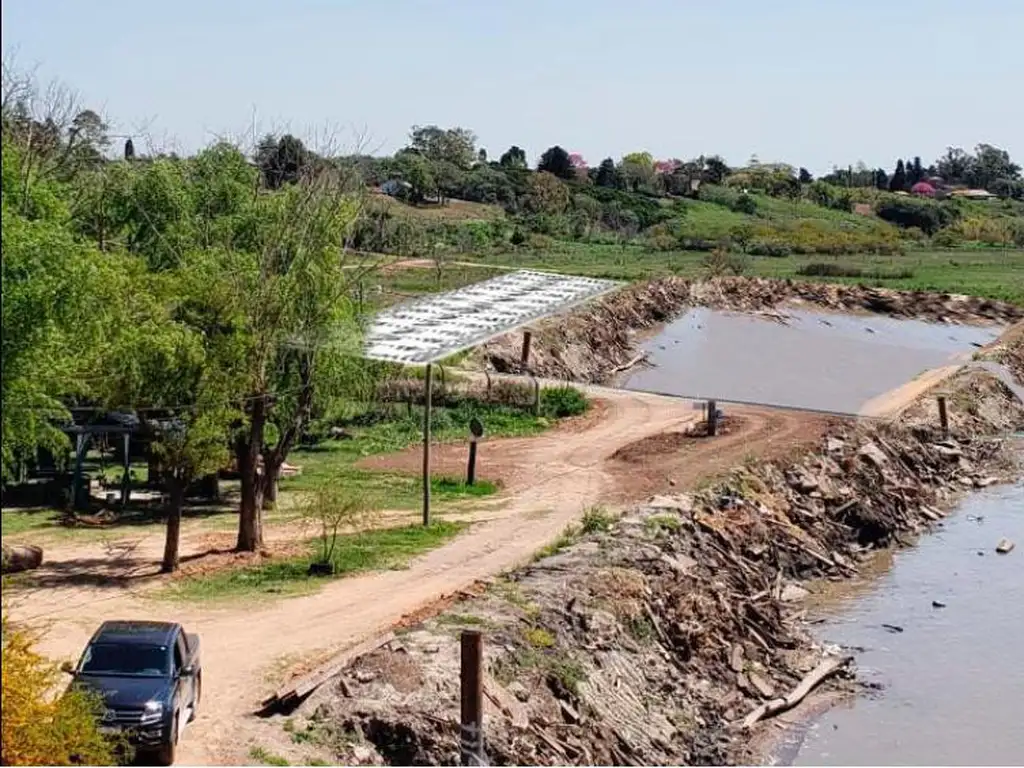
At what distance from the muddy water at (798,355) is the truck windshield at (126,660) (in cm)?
3812

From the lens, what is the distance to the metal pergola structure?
1428 inches

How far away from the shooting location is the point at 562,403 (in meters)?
48.8

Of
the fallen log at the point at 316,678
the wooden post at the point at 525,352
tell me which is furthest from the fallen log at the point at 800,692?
the wooden post at the point at 525,352

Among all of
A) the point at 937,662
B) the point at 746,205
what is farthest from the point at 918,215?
the point at 937,662

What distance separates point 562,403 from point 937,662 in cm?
2123

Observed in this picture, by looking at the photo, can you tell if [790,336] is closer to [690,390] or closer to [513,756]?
[690,390]

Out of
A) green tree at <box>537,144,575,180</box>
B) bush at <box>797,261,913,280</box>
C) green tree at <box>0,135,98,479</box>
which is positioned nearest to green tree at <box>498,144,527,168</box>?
green tree at <box>537,144,575,180</box>

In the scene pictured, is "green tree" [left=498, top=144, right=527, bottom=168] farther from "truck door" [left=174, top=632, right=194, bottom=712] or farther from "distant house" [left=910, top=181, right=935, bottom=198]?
"truck door" [left=174, top=632, right=194, bottom=712]

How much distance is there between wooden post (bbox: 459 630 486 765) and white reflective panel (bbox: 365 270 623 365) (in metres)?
16.8

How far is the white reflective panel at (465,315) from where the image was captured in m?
37.1

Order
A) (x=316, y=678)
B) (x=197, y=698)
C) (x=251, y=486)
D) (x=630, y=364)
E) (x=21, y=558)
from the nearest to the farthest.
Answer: (x=197, y=698), (x=316, y=678), (x=21, y=558), (x=251, y=486), (x=630, y=364)

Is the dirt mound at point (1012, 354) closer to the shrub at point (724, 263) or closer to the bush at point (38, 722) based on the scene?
the shrub at point (724, 263)

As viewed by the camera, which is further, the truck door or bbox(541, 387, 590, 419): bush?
bbox(541, 387, 590, 419): bush

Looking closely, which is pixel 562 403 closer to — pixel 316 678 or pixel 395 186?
pixel 316 678
